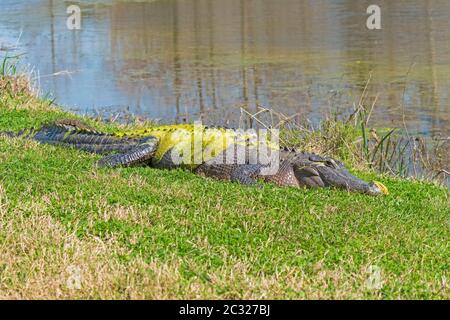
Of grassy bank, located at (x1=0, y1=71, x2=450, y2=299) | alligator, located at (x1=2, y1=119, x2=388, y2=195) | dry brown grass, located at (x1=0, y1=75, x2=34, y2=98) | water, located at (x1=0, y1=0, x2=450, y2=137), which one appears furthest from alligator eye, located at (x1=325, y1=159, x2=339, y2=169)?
dry brown grass, located at (x1=0, y1=75, x2=34, y2=98)

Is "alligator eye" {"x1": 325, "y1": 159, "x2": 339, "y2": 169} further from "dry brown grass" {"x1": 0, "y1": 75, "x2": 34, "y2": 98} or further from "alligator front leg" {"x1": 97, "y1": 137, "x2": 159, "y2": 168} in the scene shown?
"dry brown grass" {"x1": 0, "y1": 75, "x2": 34, "y2": 98}

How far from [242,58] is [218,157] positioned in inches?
346

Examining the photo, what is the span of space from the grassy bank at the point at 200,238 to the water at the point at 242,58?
4.42 metres

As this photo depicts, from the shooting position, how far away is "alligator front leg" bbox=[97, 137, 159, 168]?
839cm

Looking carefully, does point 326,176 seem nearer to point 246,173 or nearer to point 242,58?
point 246,173

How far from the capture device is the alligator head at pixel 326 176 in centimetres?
797

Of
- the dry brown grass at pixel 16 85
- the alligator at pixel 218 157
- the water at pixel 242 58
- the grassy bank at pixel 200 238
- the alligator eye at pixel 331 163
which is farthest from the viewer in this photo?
the water at pixel 242 58

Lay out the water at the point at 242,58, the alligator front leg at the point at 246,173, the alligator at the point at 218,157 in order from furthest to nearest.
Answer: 1. the water at the point at 242,58
2. the alligator at the point at 218,157
3. the alligator front leg at the point at 246,173

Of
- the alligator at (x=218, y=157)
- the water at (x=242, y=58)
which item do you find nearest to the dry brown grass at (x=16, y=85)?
the water at (x=242, y=58)

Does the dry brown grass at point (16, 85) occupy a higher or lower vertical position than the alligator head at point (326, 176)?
higher

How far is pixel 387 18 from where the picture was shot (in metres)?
20.3

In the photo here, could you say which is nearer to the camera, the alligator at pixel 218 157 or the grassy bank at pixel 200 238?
the grassy bank at pixel 200 238

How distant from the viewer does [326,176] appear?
26.9 feet

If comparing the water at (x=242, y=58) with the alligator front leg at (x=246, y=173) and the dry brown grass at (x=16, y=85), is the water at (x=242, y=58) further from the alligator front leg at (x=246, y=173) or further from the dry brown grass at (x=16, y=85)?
the alligator front leg at (x=246, y=173)
